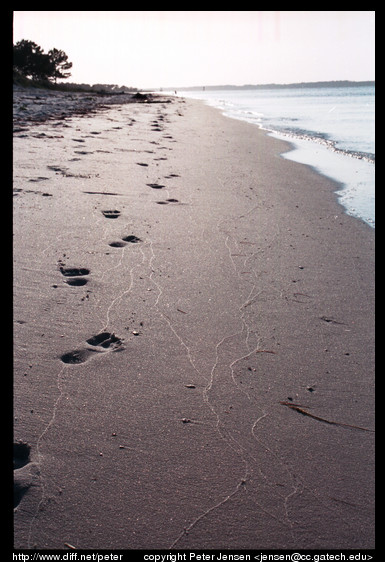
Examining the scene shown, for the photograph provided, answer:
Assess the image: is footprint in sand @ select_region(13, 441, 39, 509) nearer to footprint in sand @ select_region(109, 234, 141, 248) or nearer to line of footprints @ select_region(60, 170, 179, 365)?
line of footprints @ select_region(60, 170, 179, 365)

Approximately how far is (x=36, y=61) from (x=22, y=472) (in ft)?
124

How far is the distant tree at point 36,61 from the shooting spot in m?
32.2

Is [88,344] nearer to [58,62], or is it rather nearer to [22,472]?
[22,472]

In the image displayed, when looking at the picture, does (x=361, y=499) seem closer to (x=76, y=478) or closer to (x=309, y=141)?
(x=76, y=478)

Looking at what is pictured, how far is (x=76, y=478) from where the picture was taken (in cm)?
131

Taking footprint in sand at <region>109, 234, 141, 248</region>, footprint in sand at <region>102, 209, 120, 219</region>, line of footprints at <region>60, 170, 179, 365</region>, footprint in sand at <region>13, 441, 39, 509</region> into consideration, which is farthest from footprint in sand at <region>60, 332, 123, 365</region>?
footprint in sand at <region>102, 209, 120, 219</region>

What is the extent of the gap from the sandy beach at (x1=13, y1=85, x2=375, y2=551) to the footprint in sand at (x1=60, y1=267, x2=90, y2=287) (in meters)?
0.02

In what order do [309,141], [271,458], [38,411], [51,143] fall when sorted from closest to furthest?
[271,458] → [38,411] → [51,143] → [309,141]

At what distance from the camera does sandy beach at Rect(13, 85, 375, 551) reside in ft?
4.03
